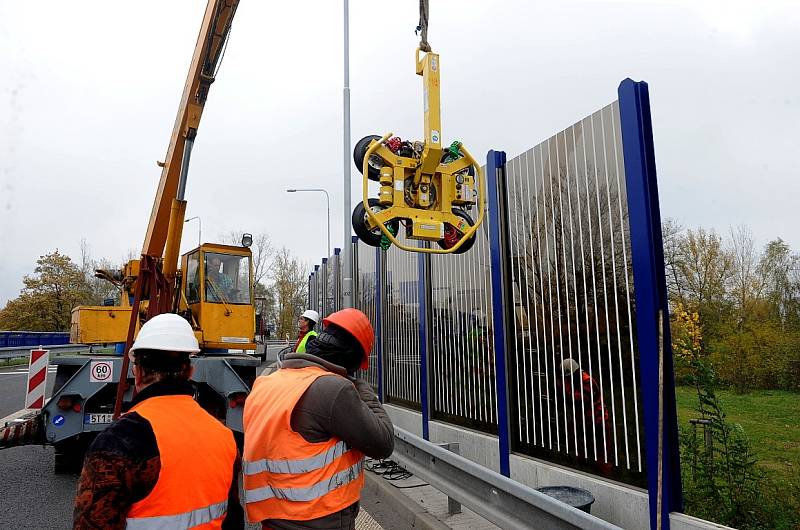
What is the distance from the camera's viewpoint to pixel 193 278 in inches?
384

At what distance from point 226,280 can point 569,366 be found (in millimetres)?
6628

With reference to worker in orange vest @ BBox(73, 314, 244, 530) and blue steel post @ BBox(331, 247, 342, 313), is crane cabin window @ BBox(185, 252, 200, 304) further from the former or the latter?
worker in orange vest @ BBox(73, 314, 244, 530)

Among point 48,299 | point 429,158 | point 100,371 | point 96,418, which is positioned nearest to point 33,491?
point 96,418

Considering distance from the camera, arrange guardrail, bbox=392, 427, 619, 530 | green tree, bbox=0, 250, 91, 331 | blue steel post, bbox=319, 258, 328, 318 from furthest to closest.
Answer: green tree, bbox=0, 250, 91, 331 < blue steel post, bbox=319, 258, 328, 318 < guardrail, bbox=392, 427, 619, 530

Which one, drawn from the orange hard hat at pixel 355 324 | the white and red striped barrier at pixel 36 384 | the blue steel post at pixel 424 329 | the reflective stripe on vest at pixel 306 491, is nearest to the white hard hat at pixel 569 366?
the orange hard hat at pixel 355 324

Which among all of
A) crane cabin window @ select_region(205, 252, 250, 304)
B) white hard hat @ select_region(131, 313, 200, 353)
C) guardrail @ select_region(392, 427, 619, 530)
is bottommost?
guardrail @ select_region(392, 427, 619, 530)

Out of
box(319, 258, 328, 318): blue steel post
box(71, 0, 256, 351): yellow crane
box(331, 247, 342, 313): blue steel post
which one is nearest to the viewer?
box(71, 0, 256, 351): yellow crane

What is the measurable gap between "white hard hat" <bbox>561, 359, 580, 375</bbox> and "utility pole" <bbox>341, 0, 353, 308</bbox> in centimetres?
595

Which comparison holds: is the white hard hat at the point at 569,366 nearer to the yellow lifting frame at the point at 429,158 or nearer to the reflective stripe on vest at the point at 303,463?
the yellow lifting frame at the point at 429,158

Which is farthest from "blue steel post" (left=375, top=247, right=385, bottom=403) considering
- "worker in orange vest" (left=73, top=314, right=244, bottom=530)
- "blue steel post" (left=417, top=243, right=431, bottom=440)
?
"worker in orange vest" (left=73, top=314, right=244, bottom=530)

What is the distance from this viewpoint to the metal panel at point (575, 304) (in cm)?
423

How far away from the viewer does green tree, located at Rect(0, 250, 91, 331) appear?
136 ft

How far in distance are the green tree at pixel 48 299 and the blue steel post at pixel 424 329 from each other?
4159 cm

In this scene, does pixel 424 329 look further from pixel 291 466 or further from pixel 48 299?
pixel 48 299
